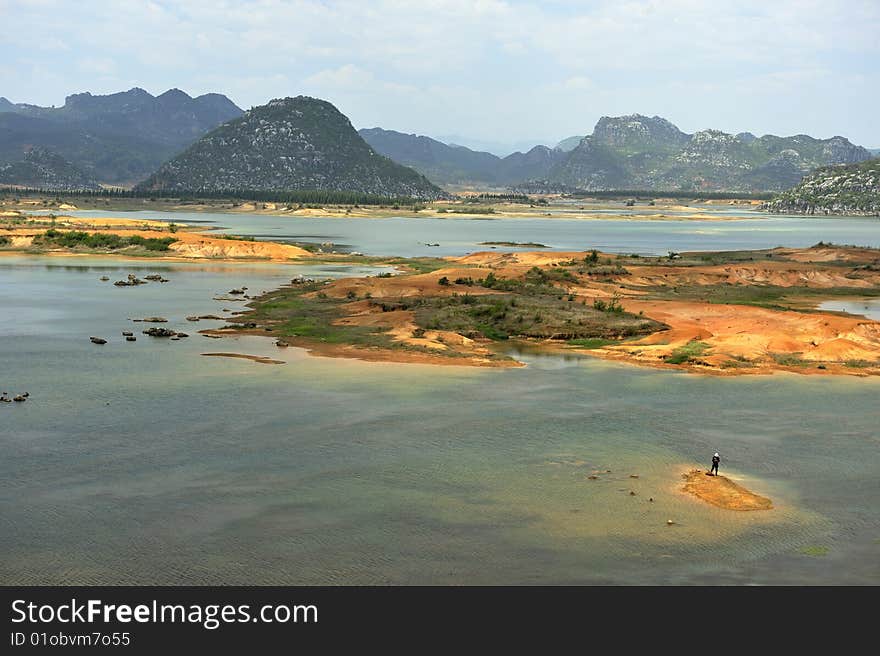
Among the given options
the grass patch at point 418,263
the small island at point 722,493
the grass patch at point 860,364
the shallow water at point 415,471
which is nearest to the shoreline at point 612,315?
the grass patch at point 860,364

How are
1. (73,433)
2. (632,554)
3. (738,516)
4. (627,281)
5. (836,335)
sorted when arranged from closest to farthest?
1. (632,554)
2. (738,516)
3. (73,433)
4. (836,335)
5. (627,281)

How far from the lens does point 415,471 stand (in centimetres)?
3888

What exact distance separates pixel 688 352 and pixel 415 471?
33730mm

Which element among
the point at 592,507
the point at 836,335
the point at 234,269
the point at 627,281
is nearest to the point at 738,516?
the point at 592,507

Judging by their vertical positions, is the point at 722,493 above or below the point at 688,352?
below

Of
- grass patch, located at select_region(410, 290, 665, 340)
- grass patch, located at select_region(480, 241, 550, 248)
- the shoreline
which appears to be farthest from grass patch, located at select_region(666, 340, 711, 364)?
grass patch, located at select_region(480, 241, 550, 248)

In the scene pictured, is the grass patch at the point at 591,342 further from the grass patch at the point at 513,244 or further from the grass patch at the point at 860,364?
the grass patch at the point at 513,244

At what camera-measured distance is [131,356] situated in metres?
63.2

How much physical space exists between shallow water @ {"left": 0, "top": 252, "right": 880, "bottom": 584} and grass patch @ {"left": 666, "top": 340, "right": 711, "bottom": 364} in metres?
3.67

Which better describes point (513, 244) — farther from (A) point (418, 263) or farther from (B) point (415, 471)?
(B) point (415, 471)

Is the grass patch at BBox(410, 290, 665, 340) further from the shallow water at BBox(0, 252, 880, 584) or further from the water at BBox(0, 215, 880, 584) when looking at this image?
the shallow water at BBox(0, 252, 880, 584)

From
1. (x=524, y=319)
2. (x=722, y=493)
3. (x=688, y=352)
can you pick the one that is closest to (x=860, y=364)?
(x=688, y=352)

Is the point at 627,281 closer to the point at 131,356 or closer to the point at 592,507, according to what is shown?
the point at 131,356
